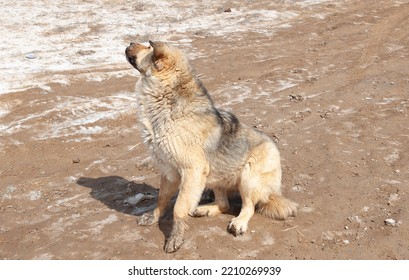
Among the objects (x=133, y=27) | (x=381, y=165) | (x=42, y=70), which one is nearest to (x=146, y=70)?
(x=381, y=165)

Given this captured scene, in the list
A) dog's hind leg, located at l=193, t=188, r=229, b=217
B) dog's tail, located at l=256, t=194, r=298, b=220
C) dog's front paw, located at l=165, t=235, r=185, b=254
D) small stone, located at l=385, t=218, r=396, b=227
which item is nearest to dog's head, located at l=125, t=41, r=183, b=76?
dog's hind leg, located at l=193, t=188, r=229, b=217

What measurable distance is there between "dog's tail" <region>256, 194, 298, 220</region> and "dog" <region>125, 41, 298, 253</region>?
0.05 feet

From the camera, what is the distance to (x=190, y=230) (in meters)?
5.89

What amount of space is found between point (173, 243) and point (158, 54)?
2.42m

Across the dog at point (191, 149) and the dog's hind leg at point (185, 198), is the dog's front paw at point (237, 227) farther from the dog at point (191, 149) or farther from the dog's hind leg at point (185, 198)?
the dog's hind leg at point (185, 198)

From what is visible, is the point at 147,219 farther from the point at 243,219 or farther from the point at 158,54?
the point at 158,54

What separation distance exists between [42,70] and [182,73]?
9693mm

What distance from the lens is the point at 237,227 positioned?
582cm

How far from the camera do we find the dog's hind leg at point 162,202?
6113mm

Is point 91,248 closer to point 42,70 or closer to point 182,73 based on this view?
point 182,73

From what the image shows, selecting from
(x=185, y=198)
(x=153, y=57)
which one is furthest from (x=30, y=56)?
(x=185, y=198)

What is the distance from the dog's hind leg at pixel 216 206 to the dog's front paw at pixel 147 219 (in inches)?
22.9

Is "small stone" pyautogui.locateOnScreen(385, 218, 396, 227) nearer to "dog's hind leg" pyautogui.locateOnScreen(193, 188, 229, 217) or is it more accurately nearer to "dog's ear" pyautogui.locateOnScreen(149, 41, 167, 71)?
"dog's hind leg" pyautogui.locateOnScreen(193, 188, 229, 217)

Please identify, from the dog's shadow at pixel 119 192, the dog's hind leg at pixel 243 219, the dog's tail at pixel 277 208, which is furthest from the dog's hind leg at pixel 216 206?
the dog's shadow at pixel 119 192
